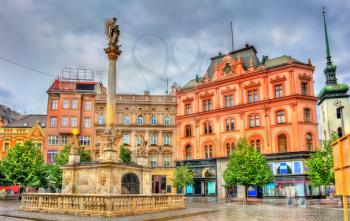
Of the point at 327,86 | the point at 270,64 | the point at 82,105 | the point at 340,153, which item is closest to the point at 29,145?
the point at 82,105

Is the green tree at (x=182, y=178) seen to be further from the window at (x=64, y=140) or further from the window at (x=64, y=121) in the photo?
the window at (x=64, y=121)

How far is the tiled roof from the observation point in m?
69.1

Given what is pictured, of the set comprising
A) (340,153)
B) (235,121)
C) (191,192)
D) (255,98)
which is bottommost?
(191,192)

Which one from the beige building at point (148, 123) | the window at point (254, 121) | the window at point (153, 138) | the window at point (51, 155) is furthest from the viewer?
the window at point (51, 155)

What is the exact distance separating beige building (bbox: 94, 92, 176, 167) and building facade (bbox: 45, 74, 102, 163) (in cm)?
205

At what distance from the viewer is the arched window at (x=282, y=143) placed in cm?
4741

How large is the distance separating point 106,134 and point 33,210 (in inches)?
265

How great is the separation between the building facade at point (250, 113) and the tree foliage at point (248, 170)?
5828 mm

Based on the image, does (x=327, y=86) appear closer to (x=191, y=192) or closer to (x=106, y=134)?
(x=191, y=192)

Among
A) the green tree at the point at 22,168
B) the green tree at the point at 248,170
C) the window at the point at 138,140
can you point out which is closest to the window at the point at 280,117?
the green tree at the point at 248,170

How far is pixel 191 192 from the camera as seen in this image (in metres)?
54.9

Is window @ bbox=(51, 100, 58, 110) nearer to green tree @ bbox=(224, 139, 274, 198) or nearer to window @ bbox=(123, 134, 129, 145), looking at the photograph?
window @ bbox=(123, 134, 129, 145)

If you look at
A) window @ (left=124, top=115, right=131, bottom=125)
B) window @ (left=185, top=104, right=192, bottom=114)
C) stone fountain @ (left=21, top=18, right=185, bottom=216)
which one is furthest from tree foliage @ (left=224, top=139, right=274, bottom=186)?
window @ (left=124, top=115, right=131, bottom=125)

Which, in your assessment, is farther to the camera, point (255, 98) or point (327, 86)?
point (327, 86)
